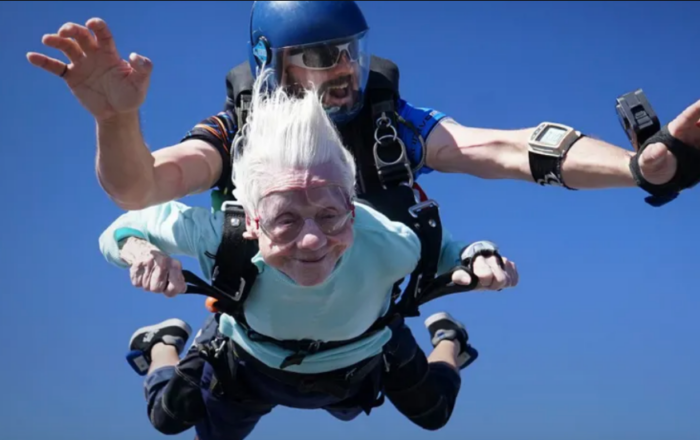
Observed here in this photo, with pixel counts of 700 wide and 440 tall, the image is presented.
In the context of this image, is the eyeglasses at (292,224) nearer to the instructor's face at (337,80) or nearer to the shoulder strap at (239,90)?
the shoulder strap at (239,90)

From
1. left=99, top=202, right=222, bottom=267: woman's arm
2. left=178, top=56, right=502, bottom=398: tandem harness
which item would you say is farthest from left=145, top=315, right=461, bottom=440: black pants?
left=99, top=202, right=222, bottom=267: woman's arm

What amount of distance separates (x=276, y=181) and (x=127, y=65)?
78cm

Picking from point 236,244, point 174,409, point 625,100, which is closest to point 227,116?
point 236,244

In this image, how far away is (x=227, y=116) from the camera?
556 cm

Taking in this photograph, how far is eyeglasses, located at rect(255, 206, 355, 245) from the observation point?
437cm

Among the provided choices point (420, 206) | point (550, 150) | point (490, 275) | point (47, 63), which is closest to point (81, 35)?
point (47, 63)

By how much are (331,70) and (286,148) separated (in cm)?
122

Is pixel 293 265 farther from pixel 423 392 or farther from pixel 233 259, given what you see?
pixel 423 392

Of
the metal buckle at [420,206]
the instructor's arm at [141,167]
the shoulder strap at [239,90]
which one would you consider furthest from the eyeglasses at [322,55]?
the metal buckle at [420,206]

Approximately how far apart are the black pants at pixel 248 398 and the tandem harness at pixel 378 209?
2.03 feet

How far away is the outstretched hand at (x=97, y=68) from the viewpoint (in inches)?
158

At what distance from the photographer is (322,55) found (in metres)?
5.50

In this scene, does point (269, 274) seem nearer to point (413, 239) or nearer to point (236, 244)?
point (236, 244)

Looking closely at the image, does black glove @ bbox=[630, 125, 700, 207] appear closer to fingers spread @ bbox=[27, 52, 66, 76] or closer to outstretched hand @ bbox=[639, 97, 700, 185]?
outstretched hand @ bbox=[639, 97, 700, 185]
